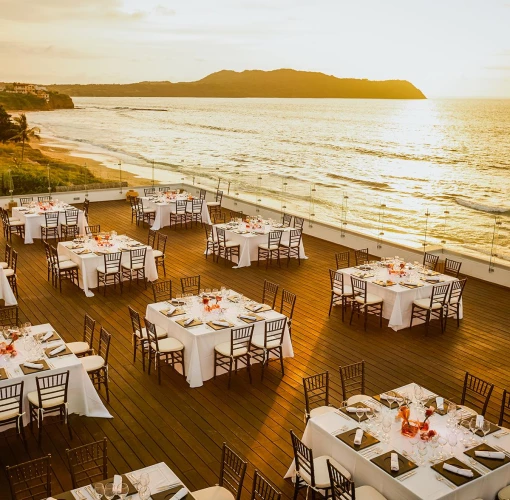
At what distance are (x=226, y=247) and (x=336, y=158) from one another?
60.0 meters

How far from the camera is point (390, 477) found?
5.88 metres

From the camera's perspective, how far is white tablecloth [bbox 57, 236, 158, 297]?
1366cm

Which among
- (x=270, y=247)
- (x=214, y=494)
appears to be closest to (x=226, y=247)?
(x=270, y=247)

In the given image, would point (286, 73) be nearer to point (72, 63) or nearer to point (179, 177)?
point (72, 63)

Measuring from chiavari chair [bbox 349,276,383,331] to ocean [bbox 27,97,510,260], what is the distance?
3.28 meters

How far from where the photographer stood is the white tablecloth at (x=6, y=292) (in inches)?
502

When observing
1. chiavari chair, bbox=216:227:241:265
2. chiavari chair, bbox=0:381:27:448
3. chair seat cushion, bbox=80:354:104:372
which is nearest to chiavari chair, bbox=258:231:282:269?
chiavari chair, bbox=216:227:241:265

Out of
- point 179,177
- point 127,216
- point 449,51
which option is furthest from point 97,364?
point 449,51

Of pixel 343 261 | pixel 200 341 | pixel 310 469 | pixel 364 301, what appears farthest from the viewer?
pixel 343 261

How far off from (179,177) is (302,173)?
1586 inches

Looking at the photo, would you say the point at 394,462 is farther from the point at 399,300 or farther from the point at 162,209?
the point at 162,209

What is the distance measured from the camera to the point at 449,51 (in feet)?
242

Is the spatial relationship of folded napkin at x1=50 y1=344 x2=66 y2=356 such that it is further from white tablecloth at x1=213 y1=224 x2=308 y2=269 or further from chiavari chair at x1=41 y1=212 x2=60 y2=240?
chiavari chair at x1=41 y1=212 x2=60 y2=240

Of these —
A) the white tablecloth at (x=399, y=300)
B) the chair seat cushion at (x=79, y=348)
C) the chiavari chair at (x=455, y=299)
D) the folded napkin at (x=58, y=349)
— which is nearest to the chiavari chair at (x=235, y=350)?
the chair seat cushion at (x=79, y=348)
